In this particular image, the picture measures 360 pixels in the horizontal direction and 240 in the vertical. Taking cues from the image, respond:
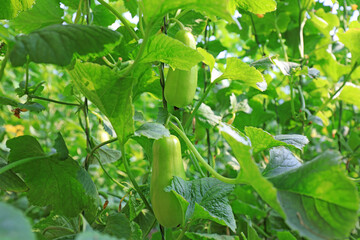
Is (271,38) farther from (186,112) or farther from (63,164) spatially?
(63,164)

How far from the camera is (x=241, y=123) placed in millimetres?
1011

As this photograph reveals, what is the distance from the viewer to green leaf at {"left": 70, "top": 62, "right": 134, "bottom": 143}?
48 centimetres

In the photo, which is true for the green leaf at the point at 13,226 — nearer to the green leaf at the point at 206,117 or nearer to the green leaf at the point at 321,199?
the green leaf at the point at 321,199

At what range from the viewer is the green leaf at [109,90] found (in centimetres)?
48

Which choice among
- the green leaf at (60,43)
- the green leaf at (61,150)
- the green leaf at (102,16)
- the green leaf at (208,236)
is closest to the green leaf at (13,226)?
the green leaf at (60,43)

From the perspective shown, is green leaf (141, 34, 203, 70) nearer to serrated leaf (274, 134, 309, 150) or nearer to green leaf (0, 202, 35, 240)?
serrated leaf (274, 134, 309, 150)

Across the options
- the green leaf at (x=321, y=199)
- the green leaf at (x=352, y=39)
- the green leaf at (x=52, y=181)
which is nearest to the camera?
the green leaf at (x=321, y=199)

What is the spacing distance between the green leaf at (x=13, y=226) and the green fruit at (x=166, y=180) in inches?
12.7

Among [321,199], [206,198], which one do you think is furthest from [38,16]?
[321,199]

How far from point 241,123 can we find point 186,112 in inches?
8.7

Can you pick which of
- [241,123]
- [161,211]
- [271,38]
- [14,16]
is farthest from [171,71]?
[271,38]

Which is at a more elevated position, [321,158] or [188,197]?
[321,158]

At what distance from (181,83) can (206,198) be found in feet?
0.64

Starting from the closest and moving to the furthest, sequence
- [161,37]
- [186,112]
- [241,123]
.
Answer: [161,37] < [186,112] < [241,123]
